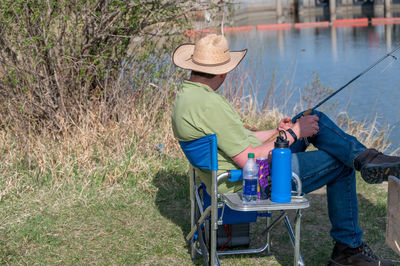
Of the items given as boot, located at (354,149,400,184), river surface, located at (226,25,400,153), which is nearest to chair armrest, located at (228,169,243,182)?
boot, located at (354,149,400,184)

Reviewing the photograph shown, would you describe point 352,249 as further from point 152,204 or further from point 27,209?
point 27,209

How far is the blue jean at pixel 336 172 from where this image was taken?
106 inches

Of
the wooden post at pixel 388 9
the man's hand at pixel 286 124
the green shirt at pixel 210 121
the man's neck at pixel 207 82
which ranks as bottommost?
the wooden post at pixel 388 9

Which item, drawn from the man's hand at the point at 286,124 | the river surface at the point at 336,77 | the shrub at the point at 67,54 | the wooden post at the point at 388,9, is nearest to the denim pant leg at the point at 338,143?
the man's hand at the point at 286,124

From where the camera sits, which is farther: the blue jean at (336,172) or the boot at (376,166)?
the blue jean at (336,172)

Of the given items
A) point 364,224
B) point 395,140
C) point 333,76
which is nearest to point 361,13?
point 333,76

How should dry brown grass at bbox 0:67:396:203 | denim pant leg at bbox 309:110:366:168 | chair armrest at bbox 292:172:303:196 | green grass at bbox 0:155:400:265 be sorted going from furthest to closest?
dry brown grass at bbox 0:67:396:203, green grass at bbox 0:155:400:265, denim pant leg at bbox 309:110:366:168, chair armrest at bbox 292:172:303:196

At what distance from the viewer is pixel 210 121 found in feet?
8.46

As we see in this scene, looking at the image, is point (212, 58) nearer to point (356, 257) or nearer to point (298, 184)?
point (298, 184)

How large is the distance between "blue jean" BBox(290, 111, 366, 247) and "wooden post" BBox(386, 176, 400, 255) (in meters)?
0.37

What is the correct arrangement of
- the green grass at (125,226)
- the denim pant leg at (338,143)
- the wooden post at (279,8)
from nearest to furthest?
1. the denim pant leg at (338,143)
2. the green grass at (125,226)
3. the wooden post at (279,8)

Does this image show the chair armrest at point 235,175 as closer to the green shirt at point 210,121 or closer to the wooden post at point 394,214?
the green shirt at point 210,121

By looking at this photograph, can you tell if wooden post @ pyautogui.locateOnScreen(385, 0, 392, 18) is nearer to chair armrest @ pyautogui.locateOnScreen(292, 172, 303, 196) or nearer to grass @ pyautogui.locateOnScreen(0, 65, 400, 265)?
grass @ pyautogui.locateOnScreen(0, 65, 400, 265)

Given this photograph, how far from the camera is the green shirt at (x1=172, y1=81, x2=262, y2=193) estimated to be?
2.57 m
